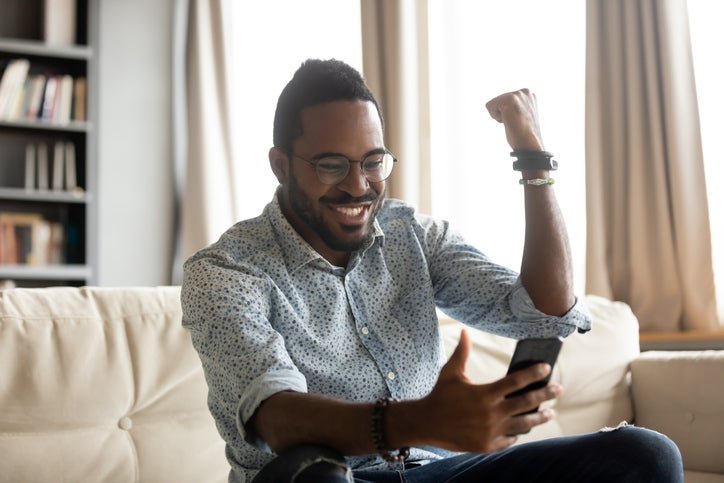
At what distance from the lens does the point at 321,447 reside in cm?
125

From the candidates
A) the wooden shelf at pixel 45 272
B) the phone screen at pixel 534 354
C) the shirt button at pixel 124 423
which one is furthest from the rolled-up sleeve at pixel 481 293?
the wooden shelf at pixel 45 272

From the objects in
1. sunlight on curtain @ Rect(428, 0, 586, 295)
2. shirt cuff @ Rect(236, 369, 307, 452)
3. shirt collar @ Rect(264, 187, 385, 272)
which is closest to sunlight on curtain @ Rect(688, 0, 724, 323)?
sunlight on curtain @ Rect(428, 0, 586, 295)

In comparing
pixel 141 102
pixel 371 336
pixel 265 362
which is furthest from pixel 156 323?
pixel 141 102

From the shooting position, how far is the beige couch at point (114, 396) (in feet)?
5.94

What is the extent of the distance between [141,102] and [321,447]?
3810mm

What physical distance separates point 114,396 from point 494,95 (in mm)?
2230

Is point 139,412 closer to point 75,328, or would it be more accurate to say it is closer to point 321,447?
point 75,328

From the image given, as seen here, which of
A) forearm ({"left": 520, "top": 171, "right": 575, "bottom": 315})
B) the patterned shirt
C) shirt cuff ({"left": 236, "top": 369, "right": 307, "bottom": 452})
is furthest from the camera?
forearm ({"left": 520, "top": 171, "right": 575, "bottom": 315})

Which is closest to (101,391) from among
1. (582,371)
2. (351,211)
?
(351,211)

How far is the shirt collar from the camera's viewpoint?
170 centimetres

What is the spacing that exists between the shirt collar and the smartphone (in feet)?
1.71

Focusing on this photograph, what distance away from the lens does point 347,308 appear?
1.71 meters

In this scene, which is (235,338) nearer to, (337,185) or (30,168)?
(337,185)

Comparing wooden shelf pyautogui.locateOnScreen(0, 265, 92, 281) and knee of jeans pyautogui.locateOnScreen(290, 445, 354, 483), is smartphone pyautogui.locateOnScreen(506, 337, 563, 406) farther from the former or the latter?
wooden shelf pyautogui.locateOnScreen(0, 265, 92, 281)
